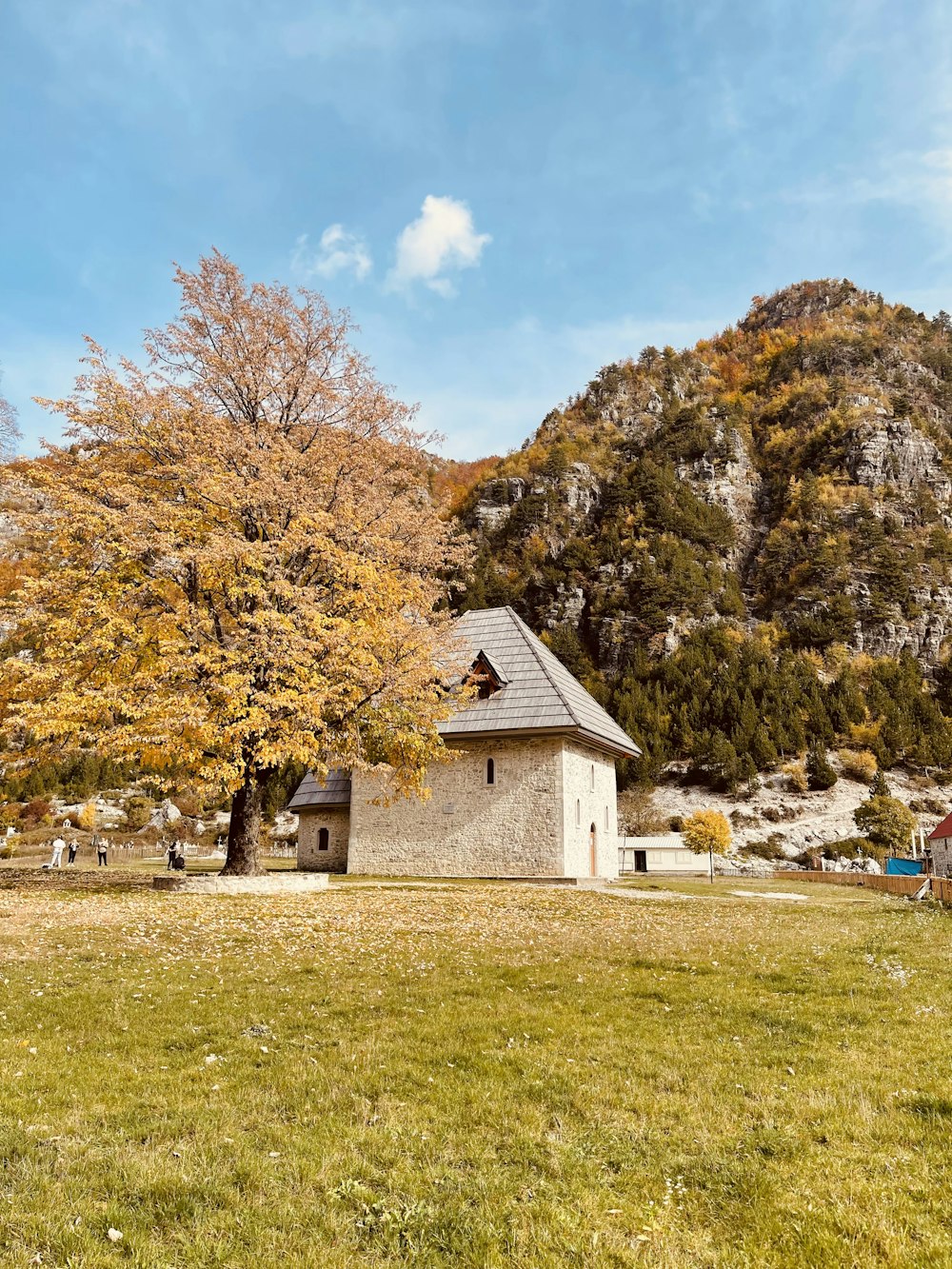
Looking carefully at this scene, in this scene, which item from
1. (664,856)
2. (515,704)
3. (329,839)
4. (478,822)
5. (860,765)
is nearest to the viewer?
(478,822)

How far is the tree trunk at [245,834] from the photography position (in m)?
20.2

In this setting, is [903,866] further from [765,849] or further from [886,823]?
[765,849]

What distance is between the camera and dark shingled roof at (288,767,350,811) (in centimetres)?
3284

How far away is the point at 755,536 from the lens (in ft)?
354

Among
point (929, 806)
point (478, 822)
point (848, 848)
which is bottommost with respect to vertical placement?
point (848, 848)

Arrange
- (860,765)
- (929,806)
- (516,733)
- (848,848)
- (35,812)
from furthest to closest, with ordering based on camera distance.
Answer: (35,812)
(860,765)
(929,806)
(848,848)
(516,733)

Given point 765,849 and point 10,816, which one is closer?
point 765,849

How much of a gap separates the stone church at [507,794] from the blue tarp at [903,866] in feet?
81.1

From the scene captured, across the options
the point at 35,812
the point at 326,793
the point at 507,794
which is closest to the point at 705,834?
the point at 507,794

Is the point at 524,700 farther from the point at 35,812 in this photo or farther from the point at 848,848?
the point at 35,812

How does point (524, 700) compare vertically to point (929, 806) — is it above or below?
above

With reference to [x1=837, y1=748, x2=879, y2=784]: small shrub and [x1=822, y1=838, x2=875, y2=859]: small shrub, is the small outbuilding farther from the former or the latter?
[x1=837, y1=748, x2=879, y2=784]: small shrub

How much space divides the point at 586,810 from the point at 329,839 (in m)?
10.5

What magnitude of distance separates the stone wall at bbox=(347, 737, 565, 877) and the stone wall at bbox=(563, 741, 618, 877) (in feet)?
2.01
